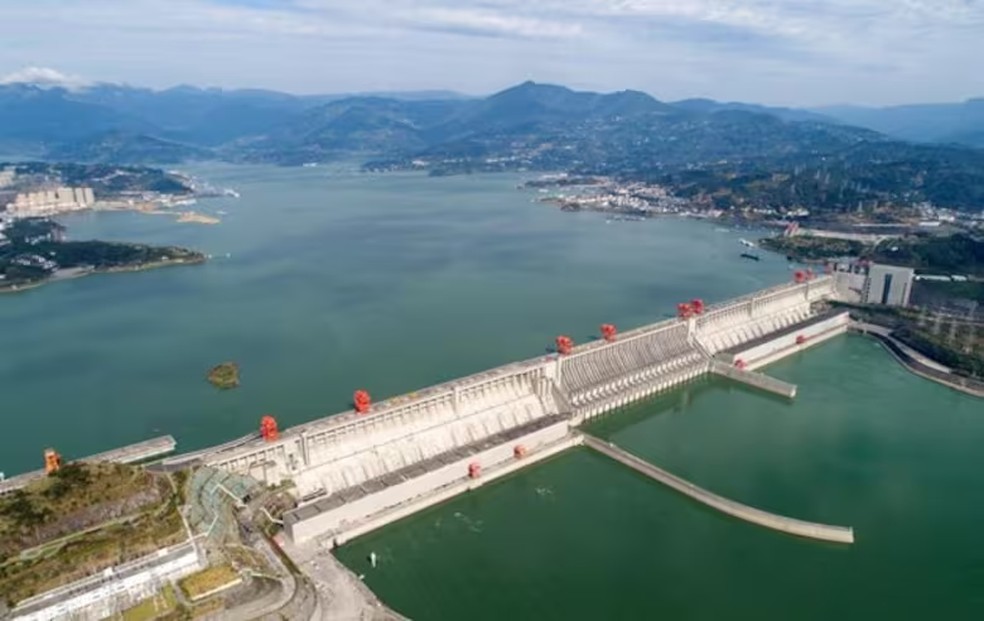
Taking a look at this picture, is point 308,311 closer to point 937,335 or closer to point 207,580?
point 207,580

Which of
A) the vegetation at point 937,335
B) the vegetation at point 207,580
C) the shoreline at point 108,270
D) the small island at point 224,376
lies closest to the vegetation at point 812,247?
the vegetation at point 937,335

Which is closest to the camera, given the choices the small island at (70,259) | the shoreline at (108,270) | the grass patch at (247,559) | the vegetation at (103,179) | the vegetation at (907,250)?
the grass patch at (247,559)

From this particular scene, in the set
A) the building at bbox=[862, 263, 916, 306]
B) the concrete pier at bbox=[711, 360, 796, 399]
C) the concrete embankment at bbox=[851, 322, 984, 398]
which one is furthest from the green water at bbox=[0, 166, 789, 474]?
the concrete embankment at bbox=[851, 322, 984, 398]

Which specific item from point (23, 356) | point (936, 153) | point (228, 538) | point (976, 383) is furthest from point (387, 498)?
point (936, 153)

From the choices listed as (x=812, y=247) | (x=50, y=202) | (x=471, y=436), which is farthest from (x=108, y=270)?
(x=812, y=247)

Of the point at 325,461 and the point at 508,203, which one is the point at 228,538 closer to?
the point at 325,461

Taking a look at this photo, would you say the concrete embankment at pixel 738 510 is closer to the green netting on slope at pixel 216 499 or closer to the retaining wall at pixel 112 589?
the green netting on slope at pixel 216 499
